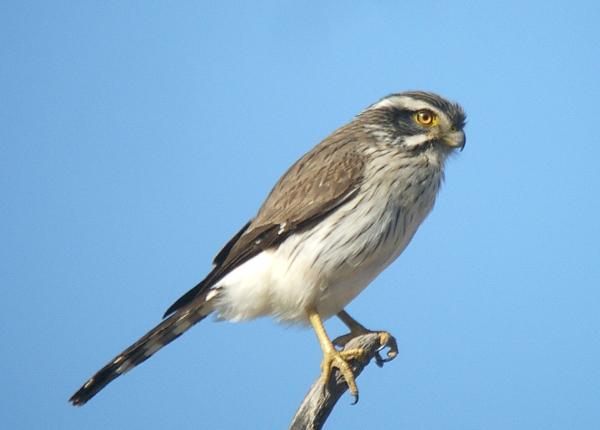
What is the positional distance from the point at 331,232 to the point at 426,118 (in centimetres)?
123

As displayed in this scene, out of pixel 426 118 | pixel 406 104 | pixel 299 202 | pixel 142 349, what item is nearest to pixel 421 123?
pixel 426 118

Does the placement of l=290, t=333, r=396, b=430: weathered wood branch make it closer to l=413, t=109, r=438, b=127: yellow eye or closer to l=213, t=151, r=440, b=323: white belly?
l=213, t=151, r=440, b=323: white belly

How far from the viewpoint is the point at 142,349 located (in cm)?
641

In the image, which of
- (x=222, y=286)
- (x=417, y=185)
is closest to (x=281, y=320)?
(x=222, y=286)

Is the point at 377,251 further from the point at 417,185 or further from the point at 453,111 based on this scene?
the point at 453,111

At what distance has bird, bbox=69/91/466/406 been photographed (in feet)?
19.9

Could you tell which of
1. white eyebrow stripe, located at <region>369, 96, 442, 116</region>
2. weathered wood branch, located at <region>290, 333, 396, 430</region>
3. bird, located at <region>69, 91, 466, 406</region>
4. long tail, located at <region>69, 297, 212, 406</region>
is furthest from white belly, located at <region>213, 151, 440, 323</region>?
white eyebrow stripe, located at <region>369, 96, 442, 116</region>

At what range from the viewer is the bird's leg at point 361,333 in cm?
647

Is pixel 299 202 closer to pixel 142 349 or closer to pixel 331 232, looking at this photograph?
pixel 331 232

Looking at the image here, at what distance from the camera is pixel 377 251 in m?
6.07

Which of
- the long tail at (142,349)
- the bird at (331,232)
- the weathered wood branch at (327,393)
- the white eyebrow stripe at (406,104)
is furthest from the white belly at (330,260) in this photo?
the white eyebrow stripe at (406,104)

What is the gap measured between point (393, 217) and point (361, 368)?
1072mm

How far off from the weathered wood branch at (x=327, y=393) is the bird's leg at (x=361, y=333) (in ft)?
0.10

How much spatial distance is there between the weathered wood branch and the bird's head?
57.4 inches
